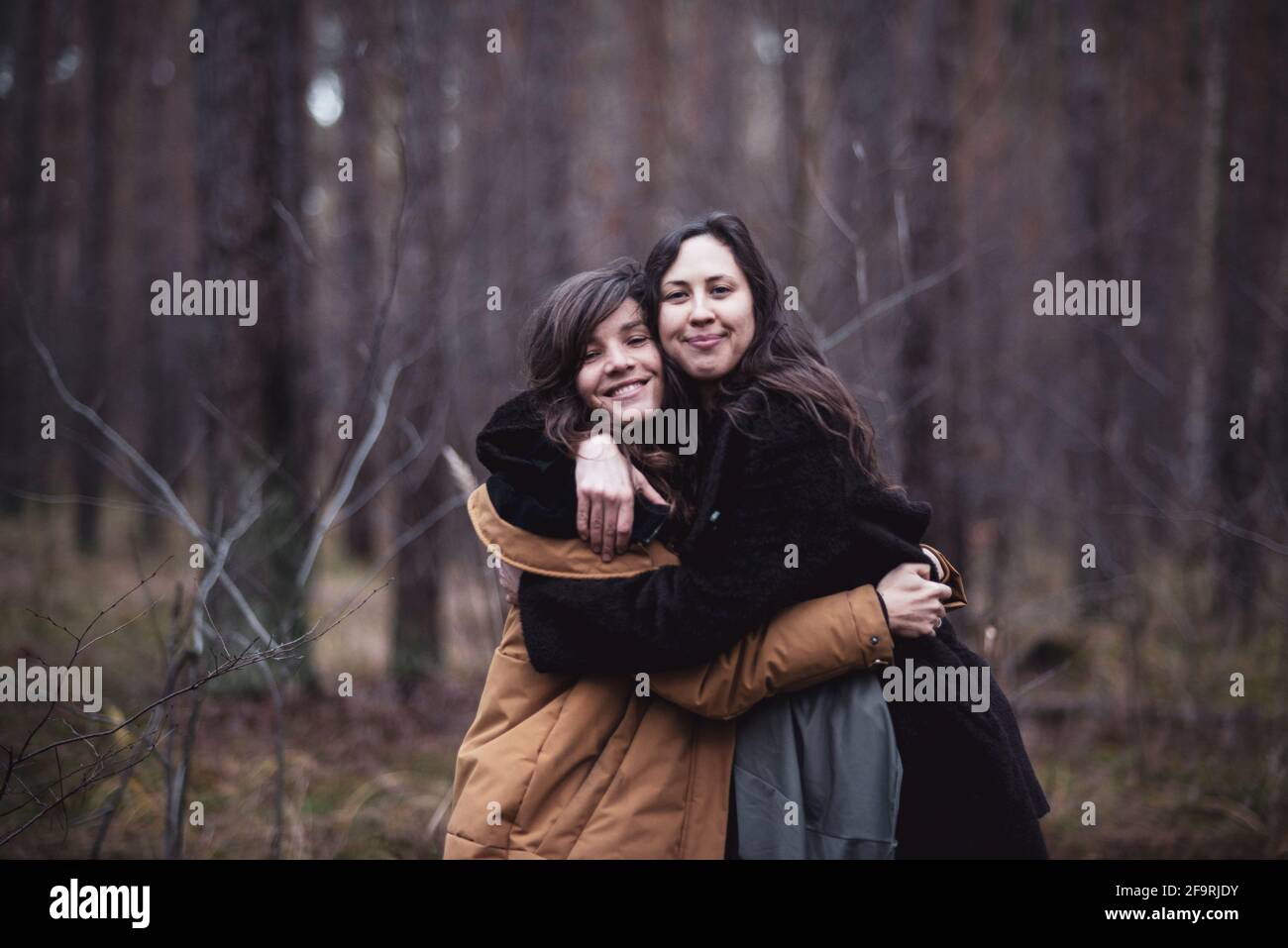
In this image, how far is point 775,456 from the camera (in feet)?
7.49

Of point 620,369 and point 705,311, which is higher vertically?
point 705,311

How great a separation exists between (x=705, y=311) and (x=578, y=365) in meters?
0.36

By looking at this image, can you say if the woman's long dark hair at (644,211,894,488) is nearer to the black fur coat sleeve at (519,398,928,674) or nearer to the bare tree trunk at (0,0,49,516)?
the black fur coat sleeve at (519,398,928,674)

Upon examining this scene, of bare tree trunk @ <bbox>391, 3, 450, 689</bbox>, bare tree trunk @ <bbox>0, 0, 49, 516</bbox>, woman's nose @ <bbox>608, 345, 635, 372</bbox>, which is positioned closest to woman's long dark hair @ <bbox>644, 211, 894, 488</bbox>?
woman's nose @ <bbox>608, 345, 635, 372</bbox>

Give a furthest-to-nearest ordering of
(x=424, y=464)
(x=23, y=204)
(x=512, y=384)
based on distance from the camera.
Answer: (x=23, y=204) < (x=424, y=464) < (x=512, y=384)

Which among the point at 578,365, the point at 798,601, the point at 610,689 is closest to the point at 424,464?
the point at 578,365

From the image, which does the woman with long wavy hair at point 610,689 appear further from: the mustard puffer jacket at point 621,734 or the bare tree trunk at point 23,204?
the bare tree trunk at point 23,204

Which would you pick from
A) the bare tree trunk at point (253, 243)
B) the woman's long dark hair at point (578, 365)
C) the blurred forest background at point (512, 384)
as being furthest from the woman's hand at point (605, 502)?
the bare tree trunk at point (253, 243)

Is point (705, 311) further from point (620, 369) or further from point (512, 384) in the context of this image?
point (512, 384)

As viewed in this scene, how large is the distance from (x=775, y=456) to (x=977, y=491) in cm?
744

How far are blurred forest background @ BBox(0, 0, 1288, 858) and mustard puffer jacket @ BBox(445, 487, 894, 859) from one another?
2.02 feet

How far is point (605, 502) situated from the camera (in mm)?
2242

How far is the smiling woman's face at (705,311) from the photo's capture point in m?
2.52
